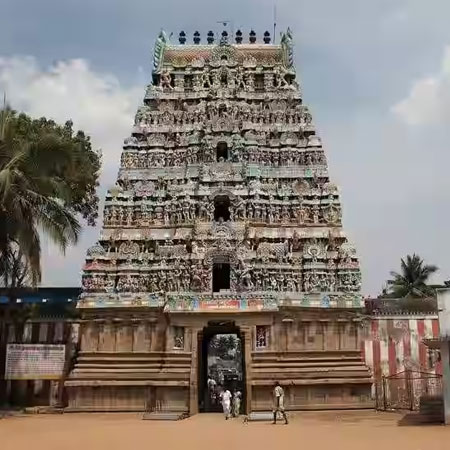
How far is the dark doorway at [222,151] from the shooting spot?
2973cm

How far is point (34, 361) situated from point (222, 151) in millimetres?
12793

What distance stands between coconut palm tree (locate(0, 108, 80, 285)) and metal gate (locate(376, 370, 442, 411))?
45.3 ft

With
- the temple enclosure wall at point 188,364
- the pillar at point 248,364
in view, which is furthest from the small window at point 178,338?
the pillar at point 248,364

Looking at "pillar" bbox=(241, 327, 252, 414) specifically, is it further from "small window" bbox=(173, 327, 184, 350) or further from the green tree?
the green tree

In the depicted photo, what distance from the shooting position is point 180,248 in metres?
27.0

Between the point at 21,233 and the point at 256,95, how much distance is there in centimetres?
1521

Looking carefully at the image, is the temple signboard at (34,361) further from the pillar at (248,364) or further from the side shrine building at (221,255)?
the pillar at (248,364)

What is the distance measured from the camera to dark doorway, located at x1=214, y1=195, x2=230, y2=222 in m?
28.5

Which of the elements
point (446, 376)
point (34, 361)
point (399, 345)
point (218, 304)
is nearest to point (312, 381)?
point (218, 304)

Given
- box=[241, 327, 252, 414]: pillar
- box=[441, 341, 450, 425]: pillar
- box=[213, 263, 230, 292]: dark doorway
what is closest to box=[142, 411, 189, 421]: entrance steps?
box=[241, 327, 252, 414]: pillar

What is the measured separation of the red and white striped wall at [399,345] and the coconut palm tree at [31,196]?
13412 millimetres

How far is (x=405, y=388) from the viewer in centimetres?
2570

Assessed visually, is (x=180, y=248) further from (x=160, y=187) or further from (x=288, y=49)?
(x=288, y=49)

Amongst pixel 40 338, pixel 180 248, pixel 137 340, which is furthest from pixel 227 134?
pixel 40 338
